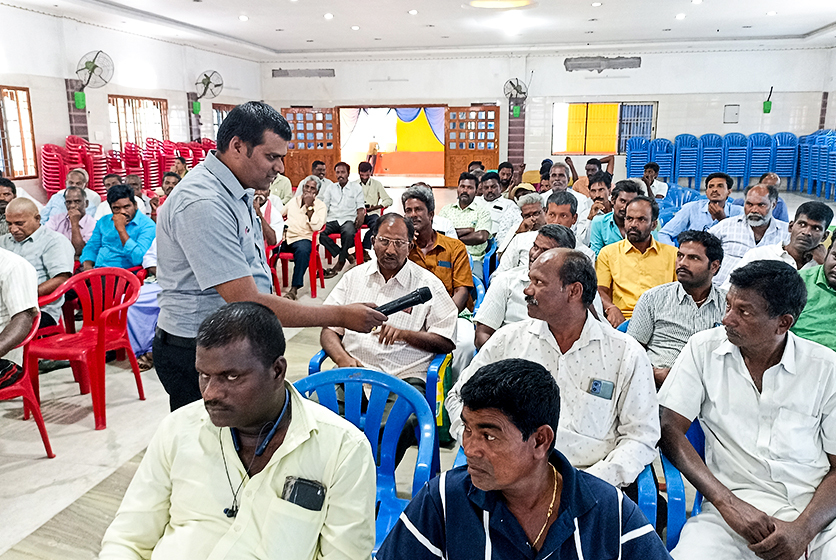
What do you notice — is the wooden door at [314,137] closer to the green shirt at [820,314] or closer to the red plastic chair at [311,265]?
the red plastic chair at [311,265]

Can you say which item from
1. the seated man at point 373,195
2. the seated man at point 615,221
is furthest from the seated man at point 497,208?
the seated man at point 373,195

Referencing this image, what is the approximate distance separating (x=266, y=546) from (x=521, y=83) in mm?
13700

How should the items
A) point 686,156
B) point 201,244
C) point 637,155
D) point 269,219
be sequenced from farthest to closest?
point 637,155 → point 686,156 → point 269,219 → point 201,244

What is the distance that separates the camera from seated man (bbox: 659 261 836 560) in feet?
5.58

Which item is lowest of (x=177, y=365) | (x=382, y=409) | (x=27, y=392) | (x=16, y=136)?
(x=27, y=392)

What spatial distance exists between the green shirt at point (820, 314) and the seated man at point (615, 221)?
1754 mm

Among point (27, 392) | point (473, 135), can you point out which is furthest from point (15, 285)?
point (473, 135)

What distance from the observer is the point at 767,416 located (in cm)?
184

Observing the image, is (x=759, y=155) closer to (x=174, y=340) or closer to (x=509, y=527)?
(x=174, y=340)

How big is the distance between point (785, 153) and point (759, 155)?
60 centimetres

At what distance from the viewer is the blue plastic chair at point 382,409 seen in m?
2.02

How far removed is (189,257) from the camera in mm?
1790

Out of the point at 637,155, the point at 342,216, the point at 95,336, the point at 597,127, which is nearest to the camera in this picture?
the point at 95,336

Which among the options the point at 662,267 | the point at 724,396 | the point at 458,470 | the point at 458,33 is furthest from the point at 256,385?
the point at 458,33
